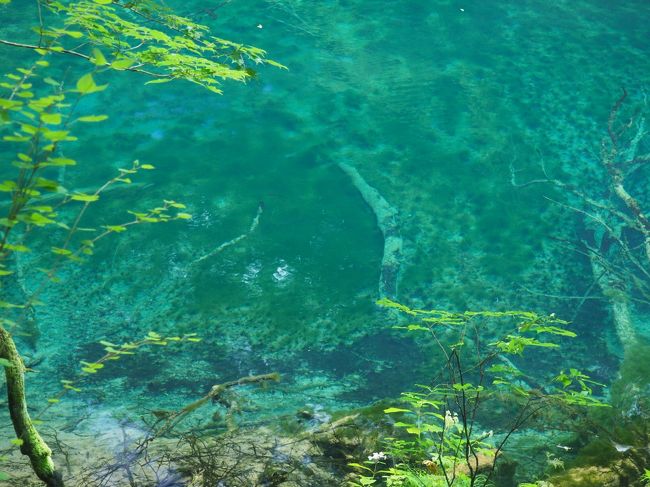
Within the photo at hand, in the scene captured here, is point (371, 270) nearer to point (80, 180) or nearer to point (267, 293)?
point (267, 293)

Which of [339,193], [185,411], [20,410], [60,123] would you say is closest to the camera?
[60,123]

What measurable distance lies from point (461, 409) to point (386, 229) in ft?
9.17

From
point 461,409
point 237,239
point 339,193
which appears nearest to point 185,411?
point 461,409

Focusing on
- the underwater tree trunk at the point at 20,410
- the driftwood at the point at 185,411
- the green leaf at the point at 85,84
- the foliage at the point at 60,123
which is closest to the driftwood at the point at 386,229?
the driftwood at the point at 185,411

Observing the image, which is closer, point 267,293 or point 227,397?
point 227,397

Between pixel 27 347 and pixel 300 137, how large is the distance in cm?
271

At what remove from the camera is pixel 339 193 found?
191 inches

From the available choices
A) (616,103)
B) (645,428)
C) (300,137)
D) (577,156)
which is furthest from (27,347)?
(616,103)

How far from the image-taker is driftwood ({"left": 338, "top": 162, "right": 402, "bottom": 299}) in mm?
4230

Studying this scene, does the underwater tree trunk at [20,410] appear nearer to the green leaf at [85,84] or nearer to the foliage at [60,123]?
the foliage at [60,123]

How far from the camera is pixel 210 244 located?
431cm

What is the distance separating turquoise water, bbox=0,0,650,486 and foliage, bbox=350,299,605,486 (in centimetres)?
52

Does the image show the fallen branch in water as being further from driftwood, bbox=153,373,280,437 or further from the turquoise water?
driftwood, bbox=153,373,280,437

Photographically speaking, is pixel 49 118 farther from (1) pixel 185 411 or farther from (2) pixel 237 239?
(2) pixel 237 239
